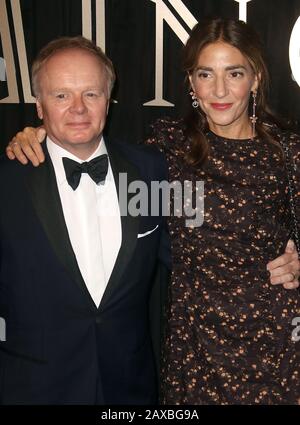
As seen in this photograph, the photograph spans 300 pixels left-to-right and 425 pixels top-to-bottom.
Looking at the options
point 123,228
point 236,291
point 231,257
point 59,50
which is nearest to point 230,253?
point 231,257

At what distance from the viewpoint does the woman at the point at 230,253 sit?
2.15 meters

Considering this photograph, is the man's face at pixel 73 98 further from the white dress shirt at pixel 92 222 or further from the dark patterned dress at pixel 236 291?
the dark patterned dress at pixel 236 291

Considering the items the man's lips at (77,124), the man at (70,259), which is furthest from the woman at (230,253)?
the man's lips at (77,124)

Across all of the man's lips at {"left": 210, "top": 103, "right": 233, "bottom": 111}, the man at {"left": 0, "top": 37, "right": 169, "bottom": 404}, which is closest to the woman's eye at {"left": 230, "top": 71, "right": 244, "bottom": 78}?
the man's lips at {"left": 210, "top": 103, "right": 233, "bottom": 111}

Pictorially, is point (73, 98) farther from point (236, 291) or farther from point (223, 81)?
point (236, 291)

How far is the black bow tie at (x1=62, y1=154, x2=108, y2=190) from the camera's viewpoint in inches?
78.4

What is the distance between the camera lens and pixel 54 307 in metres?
1.93

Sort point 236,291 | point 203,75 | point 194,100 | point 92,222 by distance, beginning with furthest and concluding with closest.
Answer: point 194,100
point 203,75
point 236,291
point 92,222

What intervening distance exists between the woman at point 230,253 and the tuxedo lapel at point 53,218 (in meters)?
0.48

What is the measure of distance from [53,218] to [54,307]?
30 centimetres

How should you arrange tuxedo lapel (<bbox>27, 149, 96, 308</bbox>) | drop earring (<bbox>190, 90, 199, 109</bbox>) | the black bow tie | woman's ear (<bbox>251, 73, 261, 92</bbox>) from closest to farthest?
tuxedo lapel (<bbox>27, 149, 96, 308</bbox>) < the black bow tie < woman's ear (<bbox>251, 73, 261, 92</bbox>) < drop earring (<bbox>190, 90, 199, 109</bbox>)

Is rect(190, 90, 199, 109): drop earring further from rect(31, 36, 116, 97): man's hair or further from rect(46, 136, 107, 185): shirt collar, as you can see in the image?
rect(46, 136, 107, 185): shirt collar

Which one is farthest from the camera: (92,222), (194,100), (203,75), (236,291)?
(194,100)

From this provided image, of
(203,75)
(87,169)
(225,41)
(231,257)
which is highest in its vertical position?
(225,41)
